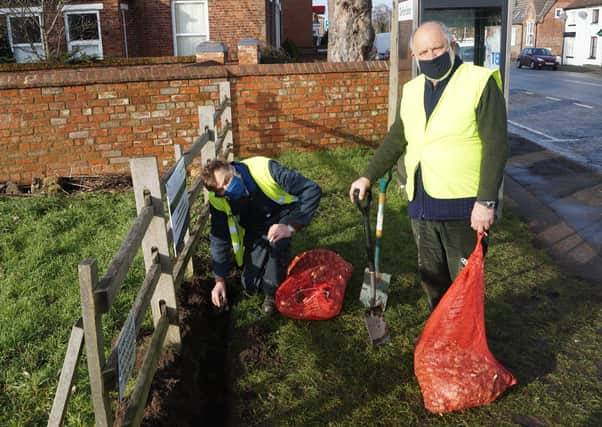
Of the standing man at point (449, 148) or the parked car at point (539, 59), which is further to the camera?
the parked car at point (539, 59)

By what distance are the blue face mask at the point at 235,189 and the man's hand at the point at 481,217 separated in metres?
1.56

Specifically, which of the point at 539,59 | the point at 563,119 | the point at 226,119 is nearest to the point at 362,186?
the point at 226,119

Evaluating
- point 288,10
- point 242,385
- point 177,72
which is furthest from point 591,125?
point 288,10

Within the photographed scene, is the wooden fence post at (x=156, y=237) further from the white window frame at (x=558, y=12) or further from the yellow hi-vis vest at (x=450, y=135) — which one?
the white window frame at (x=558, y=12)

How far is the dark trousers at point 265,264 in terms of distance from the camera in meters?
4.51

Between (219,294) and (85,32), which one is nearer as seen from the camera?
(219,294)

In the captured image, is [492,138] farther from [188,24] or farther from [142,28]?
[142,28]

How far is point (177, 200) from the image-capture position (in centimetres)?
388

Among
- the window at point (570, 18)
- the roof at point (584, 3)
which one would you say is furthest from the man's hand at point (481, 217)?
the window at point (570, 18)

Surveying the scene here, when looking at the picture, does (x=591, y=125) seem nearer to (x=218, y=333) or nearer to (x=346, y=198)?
(x=346, y=198)

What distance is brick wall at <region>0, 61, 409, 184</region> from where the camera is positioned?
836 cm

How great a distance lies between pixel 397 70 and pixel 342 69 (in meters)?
1.38

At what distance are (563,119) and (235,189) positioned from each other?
1312cm

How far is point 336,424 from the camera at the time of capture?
3.29 meters
